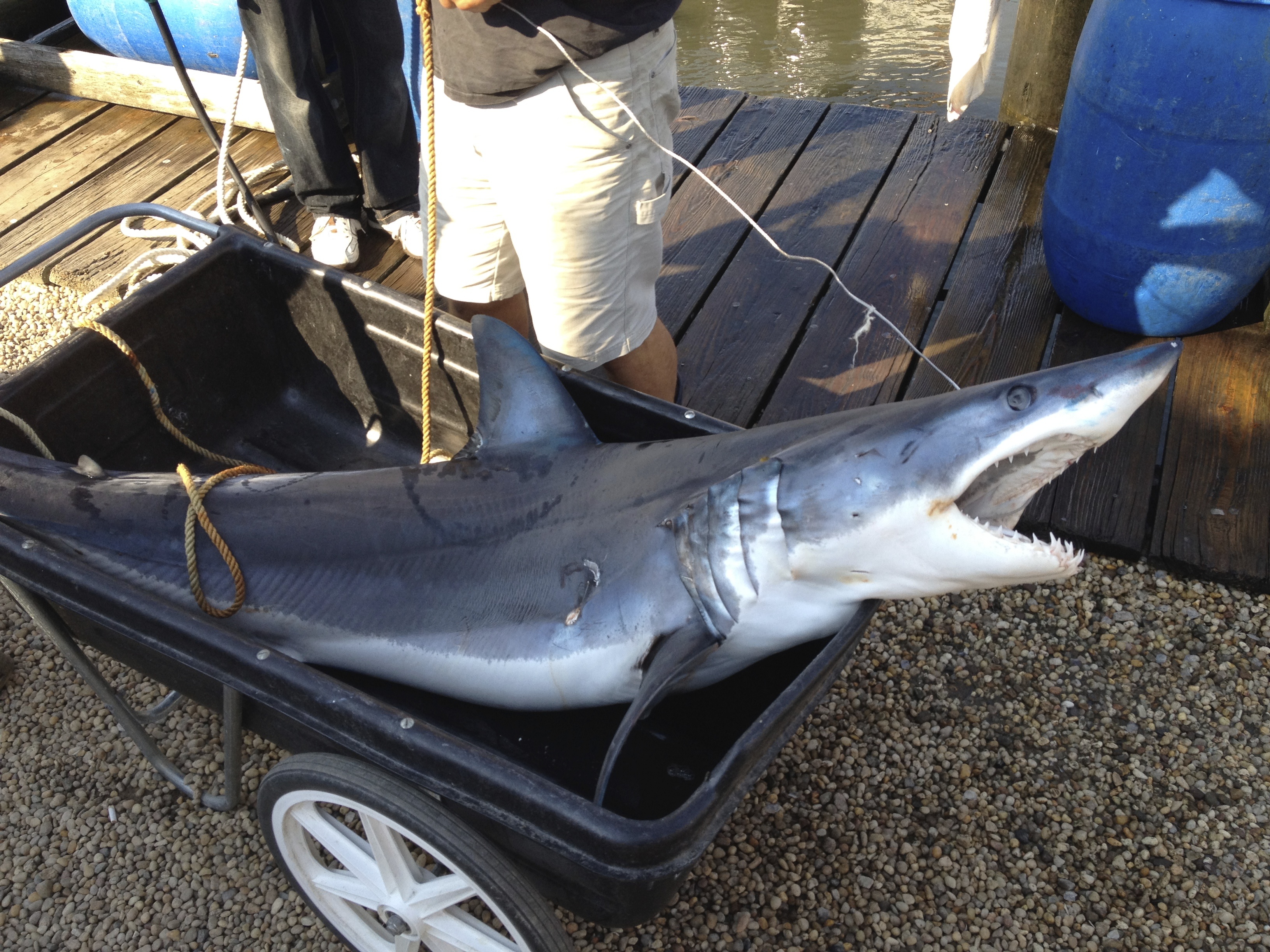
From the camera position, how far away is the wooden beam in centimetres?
401

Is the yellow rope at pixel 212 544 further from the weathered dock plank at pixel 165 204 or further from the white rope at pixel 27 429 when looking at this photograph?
the weathered dock plank at pixel 165 204

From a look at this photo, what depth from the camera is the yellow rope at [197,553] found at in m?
1.70

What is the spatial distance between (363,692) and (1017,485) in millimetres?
1041

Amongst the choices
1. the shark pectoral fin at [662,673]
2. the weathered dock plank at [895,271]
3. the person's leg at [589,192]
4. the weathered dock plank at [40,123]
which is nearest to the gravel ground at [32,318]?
the weathered dock plank at [40,123]

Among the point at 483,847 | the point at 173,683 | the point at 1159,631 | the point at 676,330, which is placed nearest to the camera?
the point at 483,847

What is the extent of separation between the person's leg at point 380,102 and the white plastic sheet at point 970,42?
1.81 meters

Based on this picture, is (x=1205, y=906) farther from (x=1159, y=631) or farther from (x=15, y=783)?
(x=15, y=783)

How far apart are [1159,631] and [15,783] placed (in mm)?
2642

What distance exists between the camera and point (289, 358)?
8.30 ft


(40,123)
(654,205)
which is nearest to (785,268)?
(654,205)

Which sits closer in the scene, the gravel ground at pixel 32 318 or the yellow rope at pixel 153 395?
the yellow rope at pixel 153 395

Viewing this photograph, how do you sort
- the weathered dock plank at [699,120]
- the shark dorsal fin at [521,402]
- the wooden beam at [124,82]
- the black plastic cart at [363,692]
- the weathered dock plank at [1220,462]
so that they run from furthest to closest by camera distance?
1. the wooden beam at [124,82]
2. the weathered dock plank at [699,120]
3. the weathered dock plank at [1220,462]
4. the shark dorsal fin at [521,402]
5. the black plastic cart at [363,692]

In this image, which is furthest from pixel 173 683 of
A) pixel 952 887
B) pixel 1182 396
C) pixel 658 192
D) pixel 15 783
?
pixel 1182 396

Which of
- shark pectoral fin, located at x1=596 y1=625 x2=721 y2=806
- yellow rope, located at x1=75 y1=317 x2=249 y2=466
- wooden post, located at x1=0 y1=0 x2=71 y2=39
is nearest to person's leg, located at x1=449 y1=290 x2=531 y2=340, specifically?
yellow rope, located at x1=75 y1=317 x2=249 y2=466
